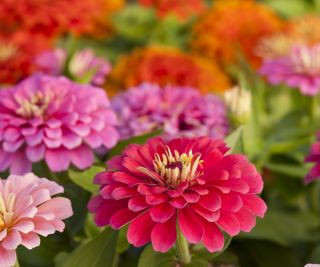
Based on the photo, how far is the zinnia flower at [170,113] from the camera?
0.88 metres

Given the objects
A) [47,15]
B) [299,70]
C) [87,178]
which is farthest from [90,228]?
[47,15]

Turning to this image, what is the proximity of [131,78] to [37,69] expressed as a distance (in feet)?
0.63

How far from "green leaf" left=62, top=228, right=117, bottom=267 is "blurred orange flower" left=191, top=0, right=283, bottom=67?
0.76 m

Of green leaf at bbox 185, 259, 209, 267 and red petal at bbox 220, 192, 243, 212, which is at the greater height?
red petal at bbox 220, 192, 243, 212

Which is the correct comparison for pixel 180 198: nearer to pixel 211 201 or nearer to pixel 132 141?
pixel 211 201

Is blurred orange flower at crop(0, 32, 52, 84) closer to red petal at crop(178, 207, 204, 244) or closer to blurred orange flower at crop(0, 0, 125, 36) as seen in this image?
blurred orange flower at crop(0, 0, 125, 36)

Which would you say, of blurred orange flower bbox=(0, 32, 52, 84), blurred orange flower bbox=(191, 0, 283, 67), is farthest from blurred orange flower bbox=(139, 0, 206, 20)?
blurred orange flower bbox=(0, 32, 52, 84)

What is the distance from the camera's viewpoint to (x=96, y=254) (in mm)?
625

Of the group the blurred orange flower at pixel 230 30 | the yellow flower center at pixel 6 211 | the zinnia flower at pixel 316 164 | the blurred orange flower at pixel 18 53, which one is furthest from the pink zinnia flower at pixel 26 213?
the blurred orange flower at pixel 230 30

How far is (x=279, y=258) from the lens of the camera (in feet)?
2.78

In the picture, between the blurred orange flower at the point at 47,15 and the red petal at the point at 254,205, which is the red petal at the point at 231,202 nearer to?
the red petal at the point at 254,205

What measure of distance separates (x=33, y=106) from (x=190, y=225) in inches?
11.1

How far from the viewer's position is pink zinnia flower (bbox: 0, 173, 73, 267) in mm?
542

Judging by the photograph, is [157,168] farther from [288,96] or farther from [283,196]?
[288,96]
